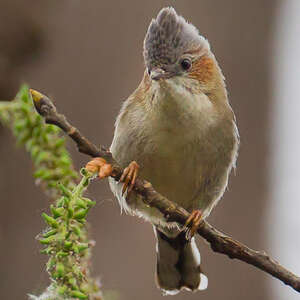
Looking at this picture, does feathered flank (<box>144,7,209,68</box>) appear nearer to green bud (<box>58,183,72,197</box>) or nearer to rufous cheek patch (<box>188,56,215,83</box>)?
rufous cheek patch (<box>188,56,215,83</box>)

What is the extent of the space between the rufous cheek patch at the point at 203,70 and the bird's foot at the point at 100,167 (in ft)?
3.92

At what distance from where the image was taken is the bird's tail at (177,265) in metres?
3.24

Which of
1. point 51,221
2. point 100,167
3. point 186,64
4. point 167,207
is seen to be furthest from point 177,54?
point 51,221

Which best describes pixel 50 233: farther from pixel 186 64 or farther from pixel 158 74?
pixel 186 64

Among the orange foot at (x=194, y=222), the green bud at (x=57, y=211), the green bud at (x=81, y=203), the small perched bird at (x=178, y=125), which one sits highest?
the small perched bird at (x=178, y=125)

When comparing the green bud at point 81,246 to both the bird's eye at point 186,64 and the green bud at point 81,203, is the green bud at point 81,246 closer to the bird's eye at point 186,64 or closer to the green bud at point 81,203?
the green bud at point 81,203

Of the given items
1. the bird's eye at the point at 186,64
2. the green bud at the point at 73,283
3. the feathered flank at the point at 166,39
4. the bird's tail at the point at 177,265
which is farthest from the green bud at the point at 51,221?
the bird's tail at the point at 177,265

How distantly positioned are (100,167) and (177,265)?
193 centimetres

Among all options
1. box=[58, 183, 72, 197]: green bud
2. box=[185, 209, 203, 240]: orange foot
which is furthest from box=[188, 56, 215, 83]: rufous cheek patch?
box=[58, 183, 72, 197]: green bud

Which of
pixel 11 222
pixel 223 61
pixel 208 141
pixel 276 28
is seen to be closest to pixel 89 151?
pixel 208 141

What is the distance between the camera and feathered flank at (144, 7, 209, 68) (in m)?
2.31

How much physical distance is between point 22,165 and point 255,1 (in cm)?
260

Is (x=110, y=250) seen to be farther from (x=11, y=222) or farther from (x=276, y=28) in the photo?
(x=276, y=28)

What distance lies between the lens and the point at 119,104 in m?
3.58
